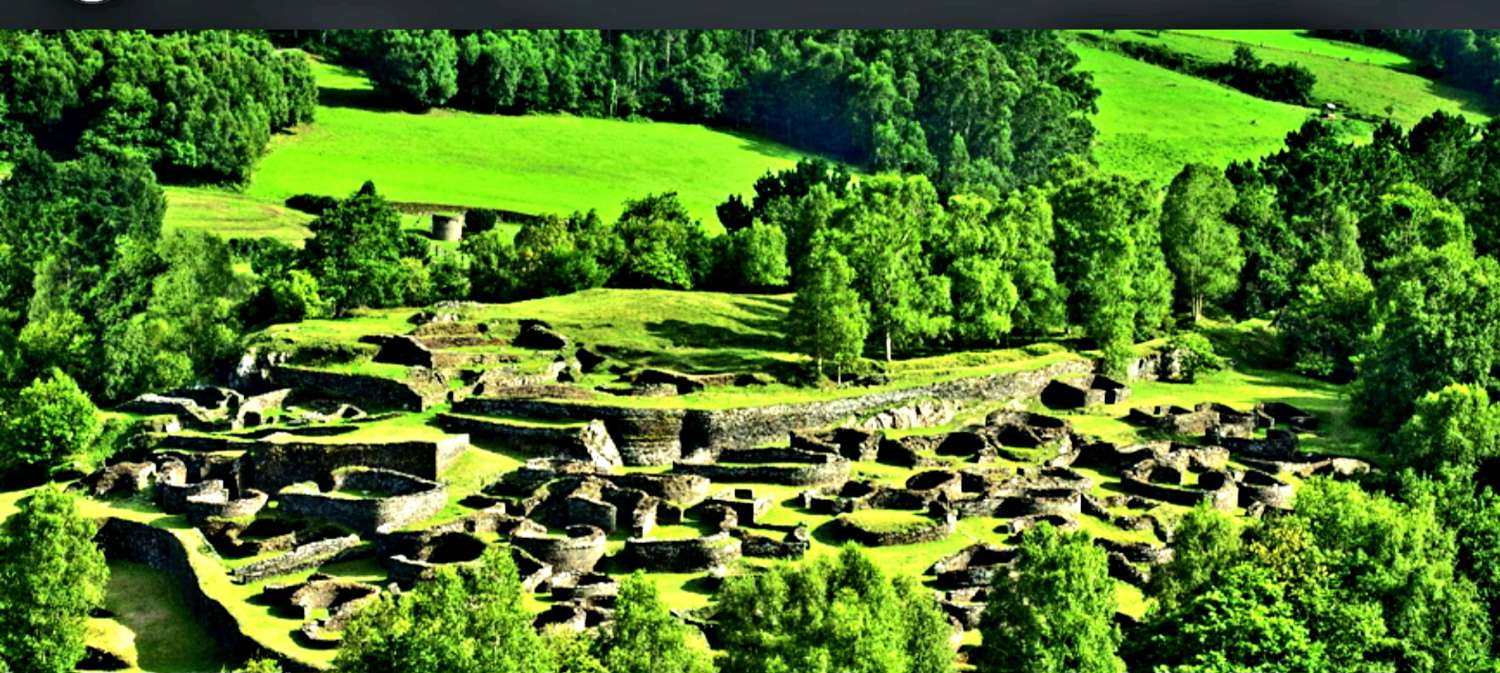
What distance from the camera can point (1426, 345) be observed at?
55.6 meters

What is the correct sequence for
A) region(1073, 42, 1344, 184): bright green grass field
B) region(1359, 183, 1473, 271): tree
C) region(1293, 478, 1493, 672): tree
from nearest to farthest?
1. region(1293, 478, 1493, 672): tree
2. region(1359, 183, 1473, 271): tree
3. region(1073, 42, 1344, 184): bright green grass field

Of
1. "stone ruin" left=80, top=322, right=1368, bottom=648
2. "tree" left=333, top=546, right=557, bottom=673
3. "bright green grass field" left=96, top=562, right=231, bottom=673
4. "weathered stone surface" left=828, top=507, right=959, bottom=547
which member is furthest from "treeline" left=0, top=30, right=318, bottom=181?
"tree" left=333, top=546, right=557, bottom=673

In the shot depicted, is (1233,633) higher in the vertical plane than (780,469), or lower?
higher

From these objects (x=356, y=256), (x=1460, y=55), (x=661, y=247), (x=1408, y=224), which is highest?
(x=1460, y=55)

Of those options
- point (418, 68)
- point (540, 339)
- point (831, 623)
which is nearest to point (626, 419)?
point (540, 339)

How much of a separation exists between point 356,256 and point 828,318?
18.4 metres

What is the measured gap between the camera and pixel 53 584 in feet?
111

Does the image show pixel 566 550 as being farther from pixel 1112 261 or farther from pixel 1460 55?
pixel 1460 55

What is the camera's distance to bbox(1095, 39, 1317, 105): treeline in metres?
89.2

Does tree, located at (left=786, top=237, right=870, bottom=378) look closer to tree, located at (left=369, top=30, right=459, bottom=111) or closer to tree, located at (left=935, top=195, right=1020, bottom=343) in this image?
tree, located at (left=935, top=195, right=1020, bottom=343)

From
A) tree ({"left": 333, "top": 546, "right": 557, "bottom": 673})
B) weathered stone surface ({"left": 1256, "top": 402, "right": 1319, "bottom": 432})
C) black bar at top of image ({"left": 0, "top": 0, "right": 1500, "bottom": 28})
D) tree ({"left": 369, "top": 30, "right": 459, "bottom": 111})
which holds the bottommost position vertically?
weathered stone surface ({"left": 1256, "top": 402, "right": 1319, "bottom": 432})

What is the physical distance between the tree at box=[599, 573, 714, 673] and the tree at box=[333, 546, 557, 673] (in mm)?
1153

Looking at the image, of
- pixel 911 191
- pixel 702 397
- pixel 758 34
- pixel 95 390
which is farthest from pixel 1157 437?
pixel 758 34

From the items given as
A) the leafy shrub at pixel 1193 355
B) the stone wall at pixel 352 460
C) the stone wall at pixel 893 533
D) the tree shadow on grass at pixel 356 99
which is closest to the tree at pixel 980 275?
the leafy shrub at pixel 1193 355
